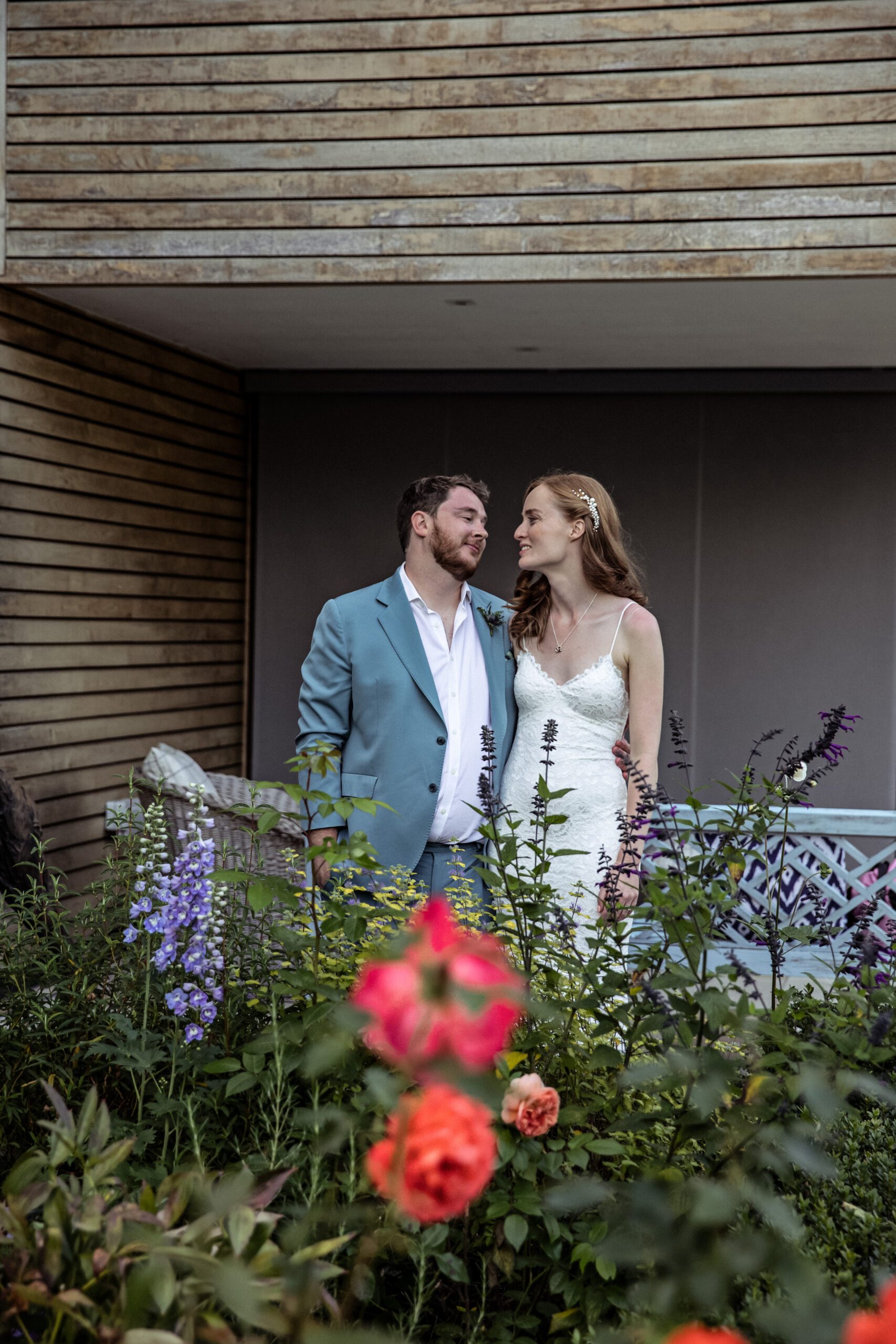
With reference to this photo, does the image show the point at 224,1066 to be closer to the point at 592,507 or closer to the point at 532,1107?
the point at 532,1107

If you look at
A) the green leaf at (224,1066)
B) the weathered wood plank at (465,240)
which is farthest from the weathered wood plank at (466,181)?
the green leaf at (224,1066)

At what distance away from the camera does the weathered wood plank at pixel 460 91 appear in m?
3.86

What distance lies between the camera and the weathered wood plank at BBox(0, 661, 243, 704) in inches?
173

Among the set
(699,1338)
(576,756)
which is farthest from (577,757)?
(699,1338)

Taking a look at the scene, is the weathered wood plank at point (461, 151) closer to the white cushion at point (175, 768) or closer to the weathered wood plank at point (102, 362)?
the weathered wood plank at point (102, 362)

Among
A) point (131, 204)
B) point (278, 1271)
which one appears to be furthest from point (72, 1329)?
point (131, 204)

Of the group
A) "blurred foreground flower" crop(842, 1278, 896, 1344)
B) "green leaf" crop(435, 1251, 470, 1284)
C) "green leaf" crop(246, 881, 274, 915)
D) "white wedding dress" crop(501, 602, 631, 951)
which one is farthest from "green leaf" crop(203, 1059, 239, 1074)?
"white wedding dress" crop(501, 602, 631, 951)

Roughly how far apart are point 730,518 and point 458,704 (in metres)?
3.35

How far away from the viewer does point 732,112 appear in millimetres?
3902

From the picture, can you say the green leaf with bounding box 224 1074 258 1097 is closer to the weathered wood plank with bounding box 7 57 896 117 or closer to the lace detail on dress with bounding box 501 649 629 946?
the lace detail on dress with bounding box 501 649 629 946

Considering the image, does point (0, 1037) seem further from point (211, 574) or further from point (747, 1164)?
point (211, 574)

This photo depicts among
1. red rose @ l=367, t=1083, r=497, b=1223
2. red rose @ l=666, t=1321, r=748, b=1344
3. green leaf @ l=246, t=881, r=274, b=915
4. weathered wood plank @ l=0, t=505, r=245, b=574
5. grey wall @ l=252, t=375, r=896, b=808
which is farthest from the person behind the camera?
grey wall @ l=252, t=375, r=896, b=808

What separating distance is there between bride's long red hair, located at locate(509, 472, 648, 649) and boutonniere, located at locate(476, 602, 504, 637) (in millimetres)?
81

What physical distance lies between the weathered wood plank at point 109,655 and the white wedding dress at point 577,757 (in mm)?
2305
